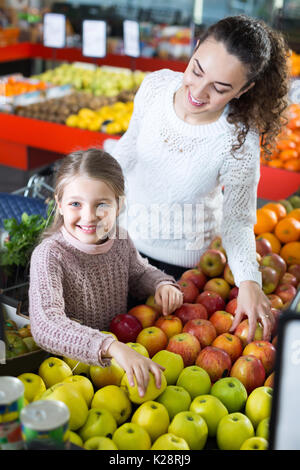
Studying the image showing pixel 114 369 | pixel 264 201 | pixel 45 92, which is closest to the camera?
pixel 114 369

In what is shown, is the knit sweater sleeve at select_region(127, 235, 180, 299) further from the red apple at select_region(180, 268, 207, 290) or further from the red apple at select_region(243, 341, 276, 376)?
the red apple at select_region(243, 341, 276, 376)

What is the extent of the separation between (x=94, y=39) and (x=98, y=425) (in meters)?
5.32

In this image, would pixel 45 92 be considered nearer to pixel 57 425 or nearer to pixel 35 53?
pixel 35 53

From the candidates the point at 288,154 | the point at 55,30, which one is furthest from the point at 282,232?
the point at 55,30

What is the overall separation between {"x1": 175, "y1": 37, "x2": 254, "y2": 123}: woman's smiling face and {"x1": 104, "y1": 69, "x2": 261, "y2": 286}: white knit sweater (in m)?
0.19

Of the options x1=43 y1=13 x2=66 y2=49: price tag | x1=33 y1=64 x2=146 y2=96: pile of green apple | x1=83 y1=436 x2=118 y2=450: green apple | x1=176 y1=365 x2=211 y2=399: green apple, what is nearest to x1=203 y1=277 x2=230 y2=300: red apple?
x1=176 y1=365 x2=211 y2=399: green apple

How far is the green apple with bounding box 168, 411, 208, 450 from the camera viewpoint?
128cm

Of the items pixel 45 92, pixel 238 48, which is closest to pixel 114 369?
pixel 238 48

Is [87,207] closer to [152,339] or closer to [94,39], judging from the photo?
[152,339]

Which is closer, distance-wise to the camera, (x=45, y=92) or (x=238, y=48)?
(x=238, y=48)

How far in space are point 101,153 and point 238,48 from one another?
53 centimetres

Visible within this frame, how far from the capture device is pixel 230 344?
171 cm

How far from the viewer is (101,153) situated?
5.74 feet

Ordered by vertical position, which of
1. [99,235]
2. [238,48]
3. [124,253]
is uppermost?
[238,48]
